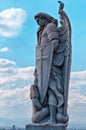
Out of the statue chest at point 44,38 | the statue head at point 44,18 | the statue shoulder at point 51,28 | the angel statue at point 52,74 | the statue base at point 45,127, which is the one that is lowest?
the statue base at point 45,127

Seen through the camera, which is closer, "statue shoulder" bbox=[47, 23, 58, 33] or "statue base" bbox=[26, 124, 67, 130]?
"statue base" bbox=[26, 124, 67, 130]

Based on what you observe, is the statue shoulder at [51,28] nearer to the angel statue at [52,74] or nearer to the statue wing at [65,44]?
the angel statue at [52,74]

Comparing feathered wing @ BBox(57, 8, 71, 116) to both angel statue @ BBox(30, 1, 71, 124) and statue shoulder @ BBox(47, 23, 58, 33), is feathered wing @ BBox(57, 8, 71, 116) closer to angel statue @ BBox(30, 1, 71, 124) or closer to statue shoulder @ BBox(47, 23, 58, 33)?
angel statue @ BBox(30, 1, 71, 124)

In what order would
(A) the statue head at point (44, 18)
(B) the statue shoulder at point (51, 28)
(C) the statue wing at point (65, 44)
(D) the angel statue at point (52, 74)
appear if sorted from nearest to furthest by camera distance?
1. (D) the angel statue at point (52, 74)
2. (C) the statue wing at point (65, 44)
3. (B) the statue shoulder at point (51, 28)
4. (A) the statue head at point (44, 18)

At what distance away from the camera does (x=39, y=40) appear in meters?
17.8

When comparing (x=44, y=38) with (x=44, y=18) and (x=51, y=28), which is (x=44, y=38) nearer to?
(x=51, y=28)

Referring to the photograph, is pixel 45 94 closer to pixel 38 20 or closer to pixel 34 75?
pixel 34 75

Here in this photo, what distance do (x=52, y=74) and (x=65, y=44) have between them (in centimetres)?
116

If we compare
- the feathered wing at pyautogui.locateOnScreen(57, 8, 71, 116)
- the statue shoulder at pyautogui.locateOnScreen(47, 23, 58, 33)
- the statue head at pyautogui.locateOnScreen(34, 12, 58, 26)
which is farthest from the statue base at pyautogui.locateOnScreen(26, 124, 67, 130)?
the statue head at pyautogui.locateOnScreen(34, 12, 58, 26)

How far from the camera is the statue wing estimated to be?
17078 millimetres

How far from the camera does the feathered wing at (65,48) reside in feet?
56.1

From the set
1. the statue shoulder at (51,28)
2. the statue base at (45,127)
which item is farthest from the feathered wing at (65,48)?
the statue base at (45,127)

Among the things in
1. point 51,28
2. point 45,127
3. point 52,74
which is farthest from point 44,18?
point 45,127

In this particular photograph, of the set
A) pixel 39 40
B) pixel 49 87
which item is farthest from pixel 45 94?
pixel 39 40
